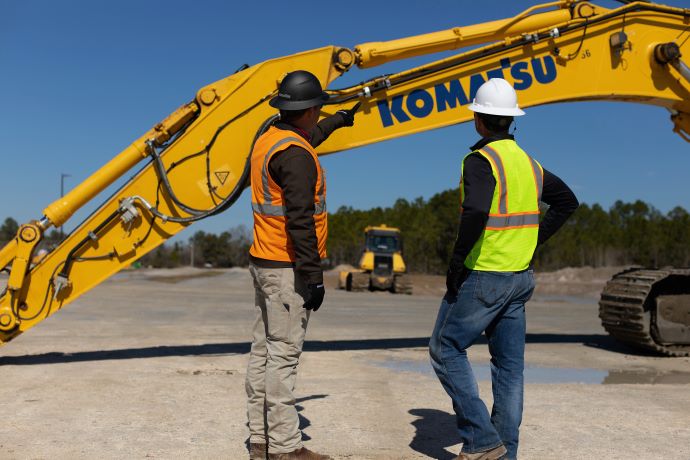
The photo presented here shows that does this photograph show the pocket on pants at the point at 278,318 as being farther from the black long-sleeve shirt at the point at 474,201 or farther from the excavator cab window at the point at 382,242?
the excavator cab window at the point at 382,242

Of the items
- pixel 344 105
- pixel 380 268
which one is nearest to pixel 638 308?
pixel 344 105

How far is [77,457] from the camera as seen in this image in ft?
12.8

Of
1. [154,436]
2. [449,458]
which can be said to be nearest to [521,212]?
[449,458]

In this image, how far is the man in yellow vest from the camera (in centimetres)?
349

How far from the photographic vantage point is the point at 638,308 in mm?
8398

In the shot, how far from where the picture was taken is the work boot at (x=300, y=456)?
12.1 ft

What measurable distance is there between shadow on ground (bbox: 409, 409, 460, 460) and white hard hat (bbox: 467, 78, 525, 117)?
2003 mm

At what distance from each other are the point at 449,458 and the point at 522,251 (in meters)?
1.31

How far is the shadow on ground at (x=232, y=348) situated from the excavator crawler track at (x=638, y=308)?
1.34 ft

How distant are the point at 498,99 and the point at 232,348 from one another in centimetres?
551

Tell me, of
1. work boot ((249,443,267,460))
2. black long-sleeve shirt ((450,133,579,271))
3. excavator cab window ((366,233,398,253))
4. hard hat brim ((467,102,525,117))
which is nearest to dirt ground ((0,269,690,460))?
work boot ((249,443,267,460))

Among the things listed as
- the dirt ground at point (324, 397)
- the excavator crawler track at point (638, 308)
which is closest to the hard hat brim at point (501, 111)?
the dirt ground at point (324, 397)

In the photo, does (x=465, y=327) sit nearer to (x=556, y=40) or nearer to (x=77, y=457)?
(x=77, y=457)

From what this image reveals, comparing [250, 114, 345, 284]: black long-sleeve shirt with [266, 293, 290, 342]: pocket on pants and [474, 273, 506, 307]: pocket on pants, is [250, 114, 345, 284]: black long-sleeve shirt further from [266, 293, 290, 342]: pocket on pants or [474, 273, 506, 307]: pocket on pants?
[474, 273, 506, 307]: pocket on pants
